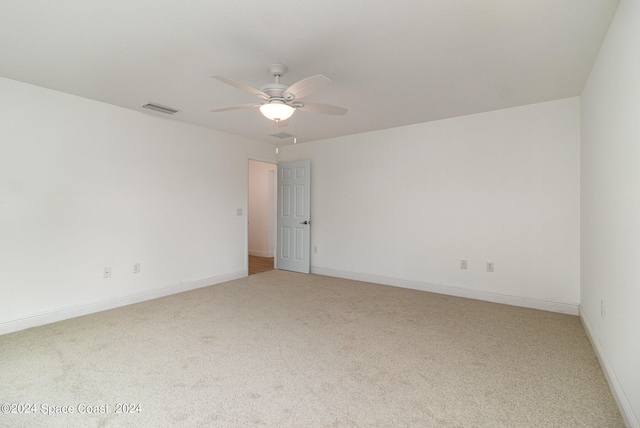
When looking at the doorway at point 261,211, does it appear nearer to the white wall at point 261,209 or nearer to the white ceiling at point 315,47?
the white wall at point 261,209

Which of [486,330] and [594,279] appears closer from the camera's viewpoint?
[594,279]

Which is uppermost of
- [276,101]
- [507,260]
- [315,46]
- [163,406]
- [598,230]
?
[315,46]

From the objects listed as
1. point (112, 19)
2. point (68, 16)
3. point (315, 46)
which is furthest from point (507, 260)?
point (68, 16)

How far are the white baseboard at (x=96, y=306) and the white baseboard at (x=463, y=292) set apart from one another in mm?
2176

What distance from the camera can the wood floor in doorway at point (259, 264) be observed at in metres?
6.04

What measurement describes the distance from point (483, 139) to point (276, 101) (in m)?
2.99

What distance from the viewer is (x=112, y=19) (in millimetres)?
2061

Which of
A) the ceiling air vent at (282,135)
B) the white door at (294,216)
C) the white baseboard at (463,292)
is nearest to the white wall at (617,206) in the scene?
the white baseboard at (463,292)

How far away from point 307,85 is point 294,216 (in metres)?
3.90

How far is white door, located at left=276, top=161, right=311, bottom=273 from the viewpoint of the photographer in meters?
5.77

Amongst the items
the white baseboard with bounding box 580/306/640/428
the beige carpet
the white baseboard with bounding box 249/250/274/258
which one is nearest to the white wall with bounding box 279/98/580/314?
the beige carpet

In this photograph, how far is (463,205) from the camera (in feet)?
13.9

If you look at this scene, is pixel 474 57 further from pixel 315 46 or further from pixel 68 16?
pixel 68 16

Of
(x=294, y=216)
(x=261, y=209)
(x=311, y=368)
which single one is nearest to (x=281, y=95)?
(x=311, y=368)
